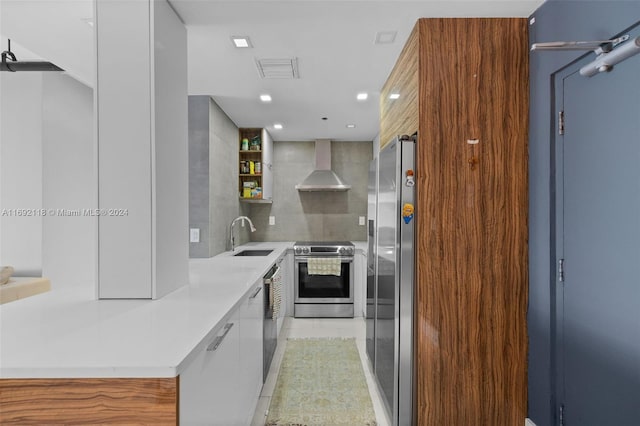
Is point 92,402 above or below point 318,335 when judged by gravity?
above

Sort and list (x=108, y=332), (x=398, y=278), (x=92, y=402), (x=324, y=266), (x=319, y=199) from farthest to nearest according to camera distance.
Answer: (x=319, y=199), (x=324, y=266), (x=398, y=278), (x=108, y=332), (x=92, y=402)

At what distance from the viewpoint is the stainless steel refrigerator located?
177 cm

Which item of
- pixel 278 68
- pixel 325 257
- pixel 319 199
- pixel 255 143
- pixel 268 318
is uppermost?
pixel 278 68

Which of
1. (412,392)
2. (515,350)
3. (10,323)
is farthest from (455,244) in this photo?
(10,323)

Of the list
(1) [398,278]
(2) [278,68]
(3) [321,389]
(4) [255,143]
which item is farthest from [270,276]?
(4) [255,143]

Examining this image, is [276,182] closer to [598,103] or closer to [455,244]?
[455,244]

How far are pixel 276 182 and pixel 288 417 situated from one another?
3.33m

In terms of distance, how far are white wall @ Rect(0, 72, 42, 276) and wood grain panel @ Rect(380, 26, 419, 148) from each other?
307cm

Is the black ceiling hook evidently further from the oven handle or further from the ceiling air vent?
the oven handle

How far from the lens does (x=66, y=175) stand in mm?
2895

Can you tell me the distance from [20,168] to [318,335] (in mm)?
3191

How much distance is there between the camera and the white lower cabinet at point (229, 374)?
99cm

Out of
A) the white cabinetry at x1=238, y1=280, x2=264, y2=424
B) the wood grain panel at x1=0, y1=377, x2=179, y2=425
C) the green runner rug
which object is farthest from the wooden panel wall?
the wood grain panel at x1=0, y1=377, x2=179, y2=425

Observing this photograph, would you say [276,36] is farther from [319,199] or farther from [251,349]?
[319,199]
